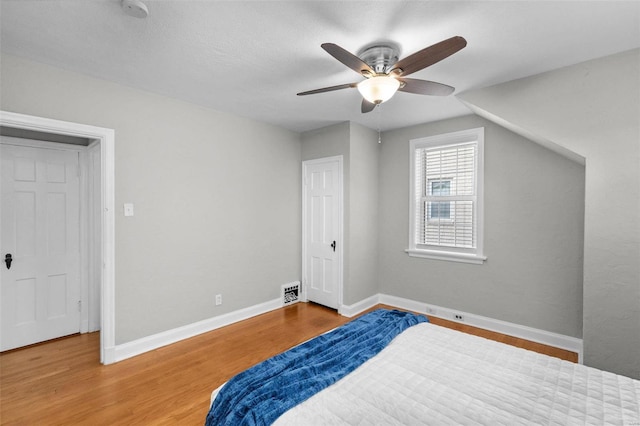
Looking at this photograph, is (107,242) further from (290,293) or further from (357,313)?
(357,313)

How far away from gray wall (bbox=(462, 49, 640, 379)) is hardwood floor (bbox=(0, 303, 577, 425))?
2.34 ft

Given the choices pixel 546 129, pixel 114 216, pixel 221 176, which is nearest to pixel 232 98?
pixel 221 176

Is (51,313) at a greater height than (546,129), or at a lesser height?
lesser

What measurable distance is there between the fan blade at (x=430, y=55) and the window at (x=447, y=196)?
202cm

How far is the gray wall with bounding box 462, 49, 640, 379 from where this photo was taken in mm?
2131

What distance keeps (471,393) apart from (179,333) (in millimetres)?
2844

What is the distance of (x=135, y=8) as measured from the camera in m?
1.66

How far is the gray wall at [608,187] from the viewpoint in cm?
213

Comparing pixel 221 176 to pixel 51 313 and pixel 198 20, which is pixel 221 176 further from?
pixel 51 313

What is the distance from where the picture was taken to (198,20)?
5.93ft

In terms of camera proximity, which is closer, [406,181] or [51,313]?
[51,313]

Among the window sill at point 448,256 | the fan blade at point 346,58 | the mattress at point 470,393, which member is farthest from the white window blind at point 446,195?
the fan blade at point 346,58

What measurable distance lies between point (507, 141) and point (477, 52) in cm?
147

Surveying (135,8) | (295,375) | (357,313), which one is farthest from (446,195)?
(135,8)
